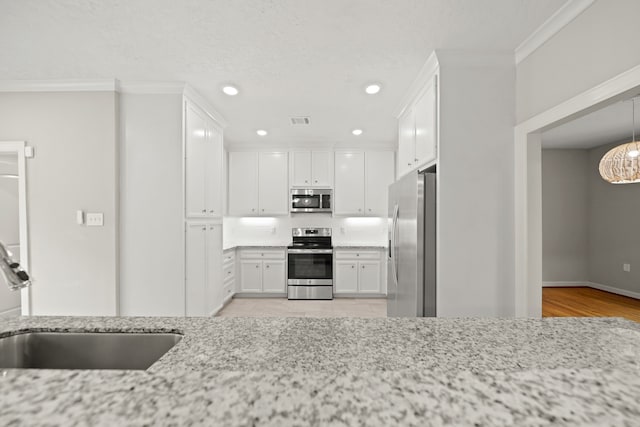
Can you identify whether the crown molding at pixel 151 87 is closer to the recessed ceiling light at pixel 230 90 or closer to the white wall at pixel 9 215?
the recessed ceiling light at pixel 230 90

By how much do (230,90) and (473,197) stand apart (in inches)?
91.1

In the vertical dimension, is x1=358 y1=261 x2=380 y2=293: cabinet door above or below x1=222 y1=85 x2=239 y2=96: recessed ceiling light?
below

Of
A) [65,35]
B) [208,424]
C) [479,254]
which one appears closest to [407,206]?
[479,254]

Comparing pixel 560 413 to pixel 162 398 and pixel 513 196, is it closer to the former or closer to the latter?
pixel 162 398

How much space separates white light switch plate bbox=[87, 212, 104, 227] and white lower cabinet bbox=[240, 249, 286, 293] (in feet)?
6.84

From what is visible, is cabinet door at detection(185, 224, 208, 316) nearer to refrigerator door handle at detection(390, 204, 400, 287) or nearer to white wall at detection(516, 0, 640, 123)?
refrigerator door handle at detection(390, 204, 400, 287)

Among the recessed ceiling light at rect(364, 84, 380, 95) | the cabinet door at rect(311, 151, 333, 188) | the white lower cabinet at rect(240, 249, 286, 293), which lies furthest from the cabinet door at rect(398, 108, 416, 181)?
the white lower cabinet at rect(240, 249, 286, 293)

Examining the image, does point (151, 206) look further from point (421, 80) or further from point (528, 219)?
point (528, 219)

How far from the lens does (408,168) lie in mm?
3004

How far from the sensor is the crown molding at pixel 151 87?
267cm

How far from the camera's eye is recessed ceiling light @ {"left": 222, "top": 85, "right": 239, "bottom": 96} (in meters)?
2.74

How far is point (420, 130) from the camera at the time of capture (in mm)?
2605

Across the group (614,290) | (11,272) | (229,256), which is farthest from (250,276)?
(614,290)

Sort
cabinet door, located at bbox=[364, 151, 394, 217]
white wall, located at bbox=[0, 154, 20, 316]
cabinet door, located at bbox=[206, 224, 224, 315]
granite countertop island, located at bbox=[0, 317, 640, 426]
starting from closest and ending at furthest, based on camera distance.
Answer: granite countertop island, located at bbox=[0, 317, 640, 426]
cabinet door, located at bbox=[206, 224, 224, 315]
white wall, located at bbox=[0, 154, 20, 316]
cabinet door, located at bbox=[364, 151, 394, 217]
